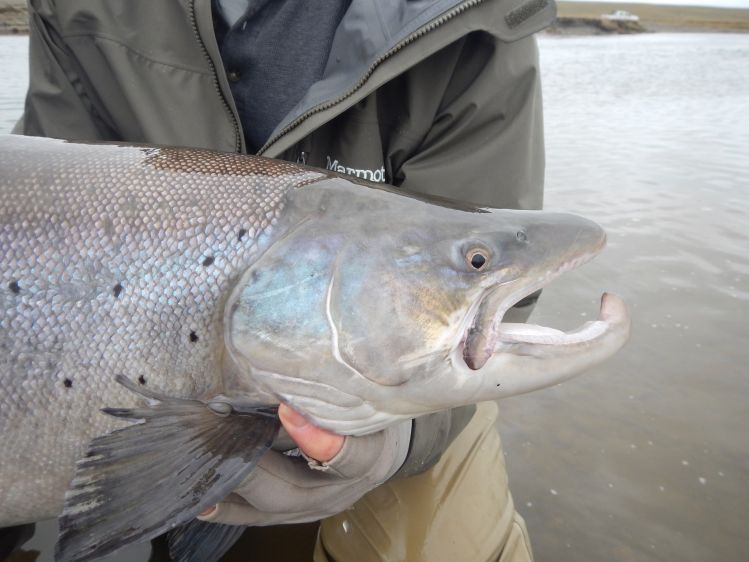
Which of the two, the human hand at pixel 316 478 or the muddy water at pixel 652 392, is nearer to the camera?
the human hand at pixel 316 478

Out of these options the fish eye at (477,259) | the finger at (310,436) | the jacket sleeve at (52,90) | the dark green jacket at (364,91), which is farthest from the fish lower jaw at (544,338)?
the jacket sleeve at (52,90)

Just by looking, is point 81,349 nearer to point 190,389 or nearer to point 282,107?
point 190,389

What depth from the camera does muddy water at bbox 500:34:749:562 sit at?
2432 millimetres

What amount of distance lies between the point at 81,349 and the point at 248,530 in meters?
1.19

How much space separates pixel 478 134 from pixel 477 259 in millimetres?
728

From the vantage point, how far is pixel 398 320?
139 cm

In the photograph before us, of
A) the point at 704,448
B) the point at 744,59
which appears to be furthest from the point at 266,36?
the point at 744,59

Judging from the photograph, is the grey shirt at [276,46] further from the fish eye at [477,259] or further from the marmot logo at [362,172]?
the fish eye at [477,259]

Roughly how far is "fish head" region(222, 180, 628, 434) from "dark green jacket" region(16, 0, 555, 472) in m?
0.51

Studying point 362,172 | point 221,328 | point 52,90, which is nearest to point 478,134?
point 362,172

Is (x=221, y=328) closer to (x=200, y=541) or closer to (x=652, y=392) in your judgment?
(x=200, y=541)

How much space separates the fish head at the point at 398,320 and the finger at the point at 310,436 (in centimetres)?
2

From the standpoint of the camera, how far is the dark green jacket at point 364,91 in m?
1.85

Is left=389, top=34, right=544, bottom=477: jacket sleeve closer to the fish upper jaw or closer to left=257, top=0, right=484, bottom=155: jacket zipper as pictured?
left=257, top=0, right=484, bottom=155: jacket zipper
